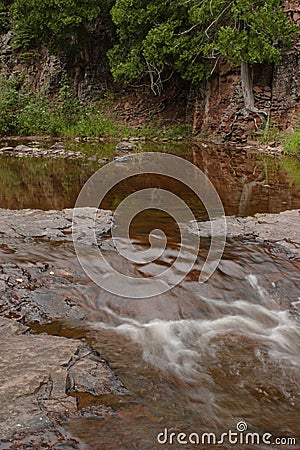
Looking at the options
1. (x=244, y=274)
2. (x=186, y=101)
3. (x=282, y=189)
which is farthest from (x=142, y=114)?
(x=244, y=274)

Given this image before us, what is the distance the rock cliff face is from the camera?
13.5 meters

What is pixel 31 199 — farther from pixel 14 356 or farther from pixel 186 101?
pixel 186 101

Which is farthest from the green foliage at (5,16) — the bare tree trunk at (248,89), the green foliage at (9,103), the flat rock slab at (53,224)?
the flat rock slab at (53,224)

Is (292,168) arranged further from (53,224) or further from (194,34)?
(194,34)

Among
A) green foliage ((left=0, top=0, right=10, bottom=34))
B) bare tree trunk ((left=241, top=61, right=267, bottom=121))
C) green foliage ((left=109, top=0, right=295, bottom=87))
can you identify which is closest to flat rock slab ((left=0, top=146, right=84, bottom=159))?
green foliage ((left=109, top=0, right=295, bottom=87))

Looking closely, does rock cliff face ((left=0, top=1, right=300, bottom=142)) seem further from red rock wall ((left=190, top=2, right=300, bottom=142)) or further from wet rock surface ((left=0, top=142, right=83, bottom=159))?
wet rock surface ((left=0, top=142, right=83, bottom=159))

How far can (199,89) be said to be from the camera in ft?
55.7

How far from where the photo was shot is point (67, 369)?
2303mm

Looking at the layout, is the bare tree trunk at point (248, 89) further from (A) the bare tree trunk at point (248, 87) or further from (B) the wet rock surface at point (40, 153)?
(B) the wet rock surface at point (40, 153)

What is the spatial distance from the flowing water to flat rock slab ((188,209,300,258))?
0.19 meters

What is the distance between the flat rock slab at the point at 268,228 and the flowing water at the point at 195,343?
189 mm

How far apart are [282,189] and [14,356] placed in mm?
5631

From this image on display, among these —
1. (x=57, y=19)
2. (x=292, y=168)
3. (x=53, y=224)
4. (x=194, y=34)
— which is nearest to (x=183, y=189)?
(x=53, y=224)

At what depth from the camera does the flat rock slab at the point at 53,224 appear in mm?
4562
